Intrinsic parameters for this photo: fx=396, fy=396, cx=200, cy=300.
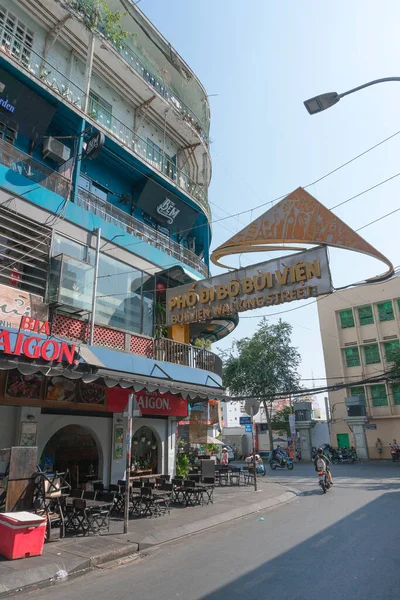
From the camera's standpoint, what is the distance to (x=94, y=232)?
13117mm

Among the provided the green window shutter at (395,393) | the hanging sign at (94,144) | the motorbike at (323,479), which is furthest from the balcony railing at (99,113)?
the green window shutter at (395,393)

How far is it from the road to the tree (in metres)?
27.6

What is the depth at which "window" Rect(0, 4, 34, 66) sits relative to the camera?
13344mm

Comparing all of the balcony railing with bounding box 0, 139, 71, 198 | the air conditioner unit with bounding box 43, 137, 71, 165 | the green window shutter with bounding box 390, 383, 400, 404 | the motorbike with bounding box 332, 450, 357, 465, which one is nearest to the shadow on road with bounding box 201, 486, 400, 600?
the balcony railing with bounding box 0, 139, 71, 198

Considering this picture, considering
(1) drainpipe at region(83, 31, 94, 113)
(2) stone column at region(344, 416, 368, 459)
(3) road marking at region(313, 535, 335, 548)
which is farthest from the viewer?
(2) stone column at region(344, 416, 368, 459)

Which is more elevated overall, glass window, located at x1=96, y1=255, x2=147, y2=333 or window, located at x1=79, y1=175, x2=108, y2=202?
window, located at x1=79, y1=175, x2=108, y2=202

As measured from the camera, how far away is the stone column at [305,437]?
35.8 metres

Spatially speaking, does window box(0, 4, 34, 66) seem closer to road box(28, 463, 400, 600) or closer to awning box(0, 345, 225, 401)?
awning box(0, 345, 225, 401)

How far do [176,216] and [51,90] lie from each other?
721cm

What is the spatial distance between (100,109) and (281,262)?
10818 mm

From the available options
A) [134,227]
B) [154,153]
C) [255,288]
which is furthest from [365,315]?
[255,288]

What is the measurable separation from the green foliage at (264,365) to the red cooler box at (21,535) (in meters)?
32.1

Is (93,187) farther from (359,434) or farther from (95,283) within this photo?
(359,434)

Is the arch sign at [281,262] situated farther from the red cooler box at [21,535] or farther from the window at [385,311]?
the window at [385,311]
